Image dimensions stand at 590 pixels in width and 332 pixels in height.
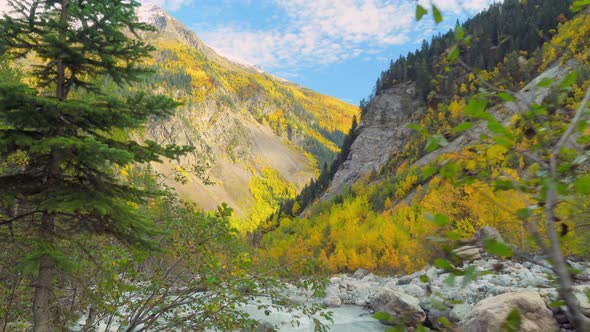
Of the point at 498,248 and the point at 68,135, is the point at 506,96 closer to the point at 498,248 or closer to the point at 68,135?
the point at 498,248

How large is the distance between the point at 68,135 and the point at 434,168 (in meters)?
5.41

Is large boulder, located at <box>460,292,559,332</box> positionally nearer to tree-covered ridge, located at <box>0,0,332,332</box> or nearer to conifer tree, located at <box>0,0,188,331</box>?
tree-covered ridge, located at <box>0,0,332,332</box>

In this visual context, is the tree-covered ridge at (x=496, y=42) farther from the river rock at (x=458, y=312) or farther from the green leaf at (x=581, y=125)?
the green leaf at (x=581, y=125)

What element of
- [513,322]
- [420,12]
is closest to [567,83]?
[420,12]

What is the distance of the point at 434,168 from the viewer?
5.09 ft

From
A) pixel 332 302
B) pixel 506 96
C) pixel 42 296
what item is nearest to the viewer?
pixel 506 96

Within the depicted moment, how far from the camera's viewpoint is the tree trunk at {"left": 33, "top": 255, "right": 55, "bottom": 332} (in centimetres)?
510

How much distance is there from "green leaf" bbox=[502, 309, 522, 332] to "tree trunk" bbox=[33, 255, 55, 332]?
5.58m

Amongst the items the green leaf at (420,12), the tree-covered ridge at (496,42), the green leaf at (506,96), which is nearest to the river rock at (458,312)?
the green leaf at (506,96)

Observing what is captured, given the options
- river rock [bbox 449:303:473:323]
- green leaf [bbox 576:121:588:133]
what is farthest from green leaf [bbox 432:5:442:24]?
river rock [bbox 449:303:473:323]

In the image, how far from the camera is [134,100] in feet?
17.4

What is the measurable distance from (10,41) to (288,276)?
555cm

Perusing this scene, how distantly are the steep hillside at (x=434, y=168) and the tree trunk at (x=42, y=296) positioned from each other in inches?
134

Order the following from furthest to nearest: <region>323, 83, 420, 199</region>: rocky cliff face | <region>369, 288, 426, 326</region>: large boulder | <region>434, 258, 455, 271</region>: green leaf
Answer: <region>323, 83, 420, 199</region>: rocky cliff face < <region>369, 288, 426, 326</region>: large boulder < <region>434, 258, 455, 271</region>: green leaf
